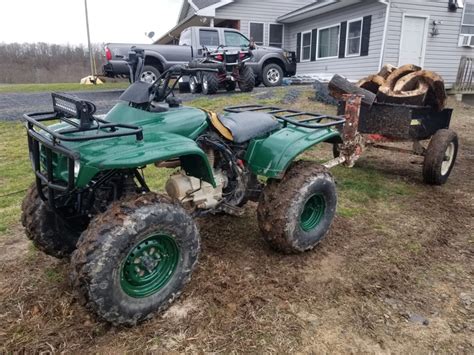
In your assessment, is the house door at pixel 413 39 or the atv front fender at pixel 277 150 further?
the house door at pixel 413 39

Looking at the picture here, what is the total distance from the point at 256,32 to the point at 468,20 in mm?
8651

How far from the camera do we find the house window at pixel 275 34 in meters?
18.5

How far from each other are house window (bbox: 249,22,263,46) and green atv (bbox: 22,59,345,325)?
51.7ft

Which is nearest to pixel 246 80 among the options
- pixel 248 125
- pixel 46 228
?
pixel 248 125

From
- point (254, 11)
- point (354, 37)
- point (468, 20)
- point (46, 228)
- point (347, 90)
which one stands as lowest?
point (46, 228)

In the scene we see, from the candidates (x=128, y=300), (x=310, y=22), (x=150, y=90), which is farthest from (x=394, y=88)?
(x=310, y=22)

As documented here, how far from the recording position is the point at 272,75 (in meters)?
14.0

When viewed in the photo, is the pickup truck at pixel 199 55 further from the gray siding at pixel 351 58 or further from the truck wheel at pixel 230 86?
the gray siding at pixel 351 58

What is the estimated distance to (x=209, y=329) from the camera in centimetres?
247

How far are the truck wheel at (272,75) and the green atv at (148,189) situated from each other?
34.2 feet

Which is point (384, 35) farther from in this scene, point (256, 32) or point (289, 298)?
point (289, 298)

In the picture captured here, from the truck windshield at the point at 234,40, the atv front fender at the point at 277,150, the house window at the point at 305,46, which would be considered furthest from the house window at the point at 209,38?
the atv front fender at the point at 277,150

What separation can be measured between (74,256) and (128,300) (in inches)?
16.9

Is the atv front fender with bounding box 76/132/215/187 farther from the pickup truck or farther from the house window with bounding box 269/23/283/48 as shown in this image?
the house window with bounding box 269/23/283/48
